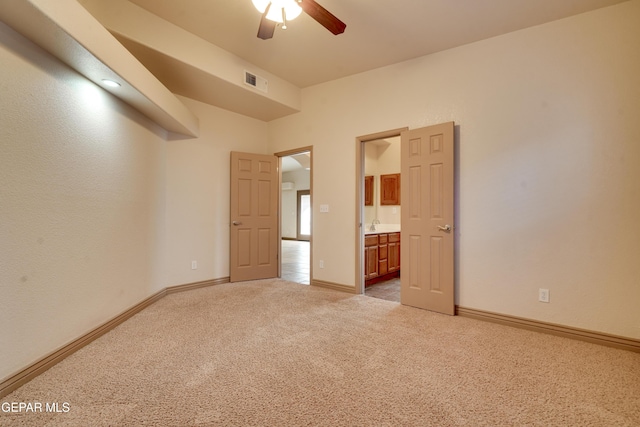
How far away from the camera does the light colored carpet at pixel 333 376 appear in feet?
4.89

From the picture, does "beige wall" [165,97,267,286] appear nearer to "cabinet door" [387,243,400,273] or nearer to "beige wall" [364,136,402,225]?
"cabinet door" [387,243,400,273]

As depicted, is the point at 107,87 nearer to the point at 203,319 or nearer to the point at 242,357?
the point at 203,319

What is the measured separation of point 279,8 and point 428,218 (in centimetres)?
245

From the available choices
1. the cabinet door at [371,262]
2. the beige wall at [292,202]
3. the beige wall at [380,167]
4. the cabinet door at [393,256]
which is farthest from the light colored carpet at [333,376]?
the beige wall at [292,202]

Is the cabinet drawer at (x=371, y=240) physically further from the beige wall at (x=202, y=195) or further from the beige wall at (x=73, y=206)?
the beige wall at (x=73, y=206)

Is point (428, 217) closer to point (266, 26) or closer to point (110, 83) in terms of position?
point (266, 26)

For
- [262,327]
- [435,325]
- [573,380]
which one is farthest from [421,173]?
[262,327]

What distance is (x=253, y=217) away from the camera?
4.58 m

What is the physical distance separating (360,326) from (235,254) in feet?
7.98

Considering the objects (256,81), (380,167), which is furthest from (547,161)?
(380,167)

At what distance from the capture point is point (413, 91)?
3.40 m

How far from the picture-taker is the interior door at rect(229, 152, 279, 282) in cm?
440

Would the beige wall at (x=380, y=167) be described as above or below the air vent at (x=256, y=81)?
below

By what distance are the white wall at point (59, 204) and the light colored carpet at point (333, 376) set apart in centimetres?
33
